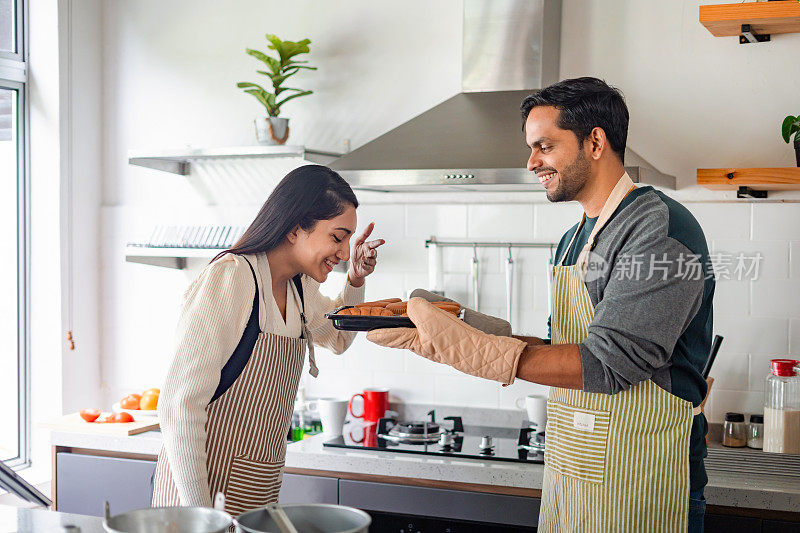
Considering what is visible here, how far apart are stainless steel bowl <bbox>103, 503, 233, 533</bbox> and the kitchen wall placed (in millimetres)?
2242

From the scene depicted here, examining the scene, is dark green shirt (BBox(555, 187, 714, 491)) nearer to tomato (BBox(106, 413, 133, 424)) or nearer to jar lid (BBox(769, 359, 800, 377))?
jar lid (BBox(769, 359, 800, 377))

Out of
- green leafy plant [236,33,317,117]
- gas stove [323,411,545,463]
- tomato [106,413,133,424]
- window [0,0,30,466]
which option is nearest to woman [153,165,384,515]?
gas stove [323,411,545,463]

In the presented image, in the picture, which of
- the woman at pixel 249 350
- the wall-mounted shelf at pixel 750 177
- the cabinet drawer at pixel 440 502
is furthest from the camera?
the wall-mounted shelf at pixel 750 177

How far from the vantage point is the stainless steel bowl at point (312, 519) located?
1196 millimetres

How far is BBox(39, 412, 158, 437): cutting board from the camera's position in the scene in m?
3.11

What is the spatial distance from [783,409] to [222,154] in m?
2.28

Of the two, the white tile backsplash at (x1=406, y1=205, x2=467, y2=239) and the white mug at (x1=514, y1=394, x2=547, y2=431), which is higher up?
the white tile backsplash at (x1=406, y1=205, x2=467, y2=239)

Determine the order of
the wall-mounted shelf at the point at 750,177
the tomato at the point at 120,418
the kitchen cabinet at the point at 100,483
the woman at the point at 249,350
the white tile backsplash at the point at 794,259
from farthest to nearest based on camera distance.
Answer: the tomato at the point at 120,418, the kitchen cabinet at the point at 100,483, the white tile backsplash at the point at 794,259, the wall-mounted shelf at the point at 750,177, the woman at the point at 249,350

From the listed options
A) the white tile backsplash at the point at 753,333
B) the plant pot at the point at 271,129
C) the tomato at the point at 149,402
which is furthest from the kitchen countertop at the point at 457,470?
the plant pot at the point at 271,129

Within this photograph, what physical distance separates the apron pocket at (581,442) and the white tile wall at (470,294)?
4.33 ft

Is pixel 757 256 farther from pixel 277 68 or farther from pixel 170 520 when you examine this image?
pixel 170 520

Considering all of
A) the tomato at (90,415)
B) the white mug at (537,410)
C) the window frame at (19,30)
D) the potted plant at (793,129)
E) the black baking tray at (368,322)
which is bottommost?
the tomato at (90,415)

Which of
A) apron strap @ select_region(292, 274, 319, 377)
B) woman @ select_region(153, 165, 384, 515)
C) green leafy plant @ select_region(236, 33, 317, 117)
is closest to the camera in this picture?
woman @ select_region(153, 165, 384, 515)

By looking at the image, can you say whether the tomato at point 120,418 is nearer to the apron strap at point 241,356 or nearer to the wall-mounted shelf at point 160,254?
the wall-mounted shelf at point 160,254
